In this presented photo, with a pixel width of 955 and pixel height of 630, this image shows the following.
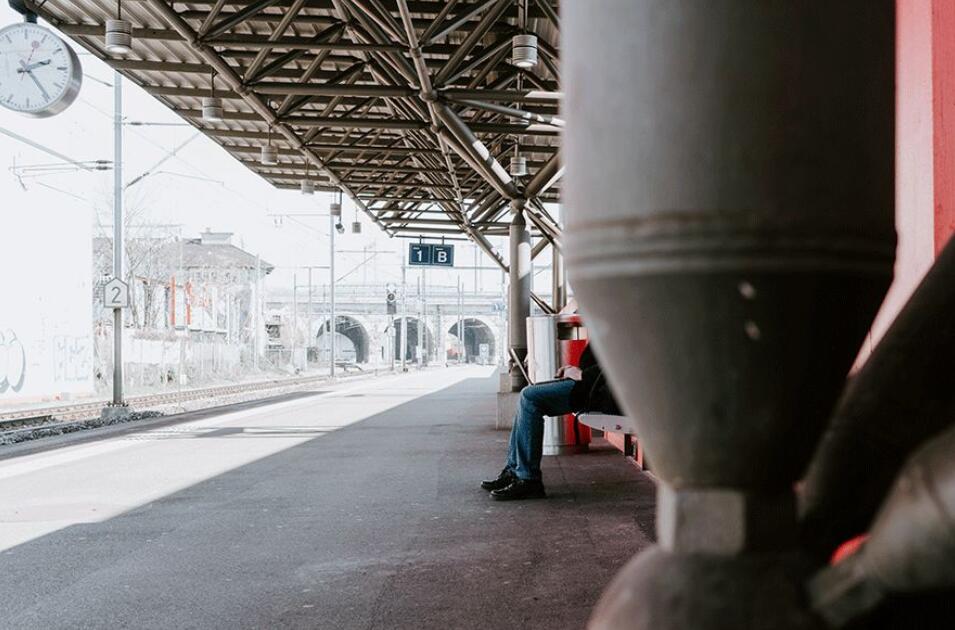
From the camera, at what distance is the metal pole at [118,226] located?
16.0 metres

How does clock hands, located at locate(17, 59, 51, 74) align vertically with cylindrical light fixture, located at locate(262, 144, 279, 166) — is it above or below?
above

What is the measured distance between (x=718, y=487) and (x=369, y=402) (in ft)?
59.9

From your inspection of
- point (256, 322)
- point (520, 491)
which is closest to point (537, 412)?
point (520, 491)

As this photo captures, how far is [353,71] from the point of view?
1087 centimetres

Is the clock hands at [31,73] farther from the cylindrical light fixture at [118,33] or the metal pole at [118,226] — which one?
the metal pole at [118,226]

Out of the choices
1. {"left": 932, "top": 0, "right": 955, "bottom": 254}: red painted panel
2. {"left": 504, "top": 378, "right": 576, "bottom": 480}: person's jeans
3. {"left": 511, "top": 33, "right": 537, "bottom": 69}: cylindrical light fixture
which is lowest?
{"left": 504, "top": 378, "right": 576, "bottom": 480}: person's jeans

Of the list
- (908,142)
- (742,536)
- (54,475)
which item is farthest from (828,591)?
(54,475)

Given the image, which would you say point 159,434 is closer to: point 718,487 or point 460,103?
point 460,103

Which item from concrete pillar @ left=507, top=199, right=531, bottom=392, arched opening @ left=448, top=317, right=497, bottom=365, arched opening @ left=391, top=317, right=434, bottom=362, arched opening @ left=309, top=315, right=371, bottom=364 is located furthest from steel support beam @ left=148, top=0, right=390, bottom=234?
arched opening @ left=448, top=317, right=497, bottom=365

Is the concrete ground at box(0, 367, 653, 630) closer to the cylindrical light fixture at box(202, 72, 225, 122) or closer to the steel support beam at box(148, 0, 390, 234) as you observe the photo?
the steel support beam at box(148, 0, 390, 234)

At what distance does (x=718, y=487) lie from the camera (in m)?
1.33

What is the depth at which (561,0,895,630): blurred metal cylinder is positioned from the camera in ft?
4.00

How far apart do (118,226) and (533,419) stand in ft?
42.1

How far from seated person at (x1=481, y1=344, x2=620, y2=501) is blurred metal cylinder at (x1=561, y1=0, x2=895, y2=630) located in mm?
4434
